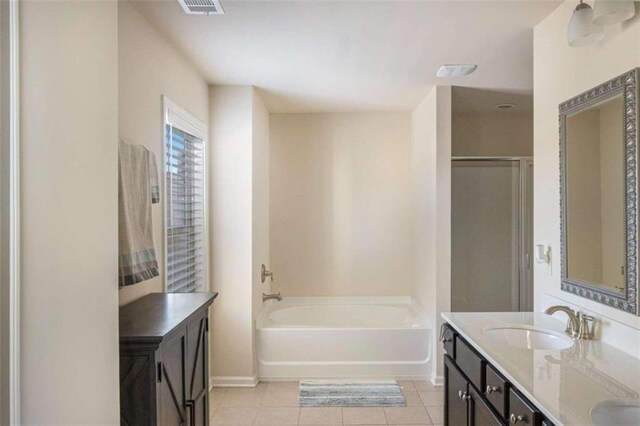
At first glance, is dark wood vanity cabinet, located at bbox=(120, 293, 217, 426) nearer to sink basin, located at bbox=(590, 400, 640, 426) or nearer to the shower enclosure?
sink basin, located at bbox=(590, 400, 640, 426)

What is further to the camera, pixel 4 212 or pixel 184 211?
pixel 184 211

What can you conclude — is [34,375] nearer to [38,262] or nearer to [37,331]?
[37,331]

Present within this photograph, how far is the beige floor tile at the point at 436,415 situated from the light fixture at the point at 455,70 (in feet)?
8.15

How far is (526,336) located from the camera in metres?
2.06

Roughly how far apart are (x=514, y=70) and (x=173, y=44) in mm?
2398

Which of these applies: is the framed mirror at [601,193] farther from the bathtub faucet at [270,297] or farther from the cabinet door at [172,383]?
the bathtub faucet at [270,297]

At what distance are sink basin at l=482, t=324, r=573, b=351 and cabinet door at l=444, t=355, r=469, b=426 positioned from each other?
0.26 meters

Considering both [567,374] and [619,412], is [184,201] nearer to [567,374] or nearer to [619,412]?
[567,374]

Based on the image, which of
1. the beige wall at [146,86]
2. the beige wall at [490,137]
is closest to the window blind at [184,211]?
the beige wall at [146,86]

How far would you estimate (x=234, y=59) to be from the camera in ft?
9.66

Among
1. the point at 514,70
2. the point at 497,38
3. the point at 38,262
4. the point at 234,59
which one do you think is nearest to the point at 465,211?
the point at 514,70

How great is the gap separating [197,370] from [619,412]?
1782 mm

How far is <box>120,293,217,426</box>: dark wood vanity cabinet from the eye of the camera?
1.58m

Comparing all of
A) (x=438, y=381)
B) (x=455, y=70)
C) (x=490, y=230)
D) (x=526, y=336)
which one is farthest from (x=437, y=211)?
(x=526, y=336)
